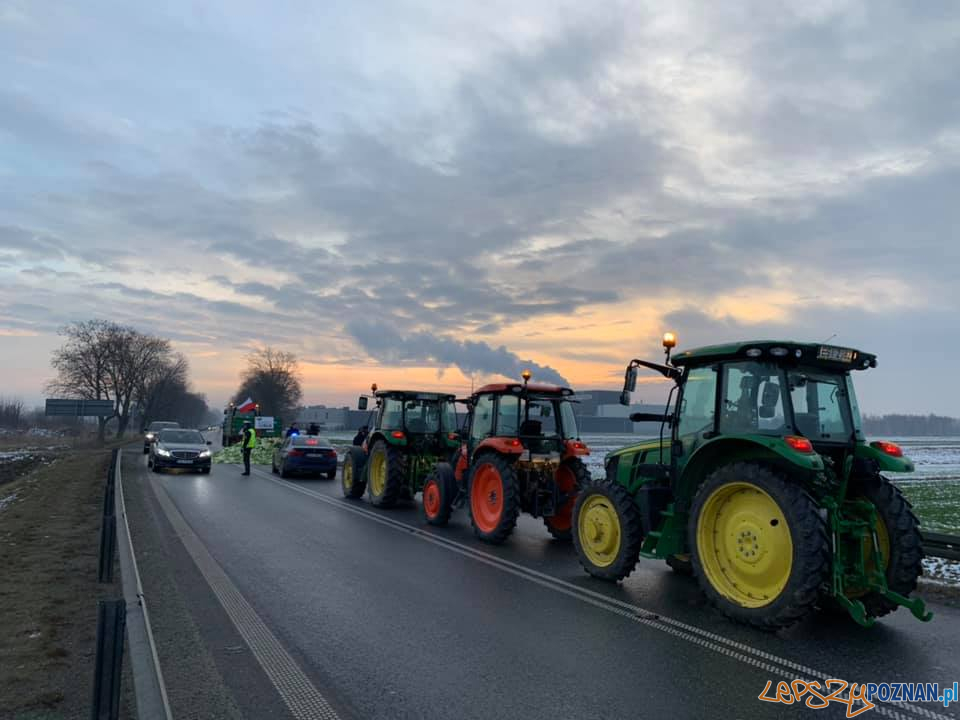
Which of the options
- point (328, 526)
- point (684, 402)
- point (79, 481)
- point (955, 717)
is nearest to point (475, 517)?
point (328, 526)

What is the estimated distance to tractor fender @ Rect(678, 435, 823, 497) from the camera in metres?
5.75

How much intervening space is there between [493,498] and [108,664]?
277 inches

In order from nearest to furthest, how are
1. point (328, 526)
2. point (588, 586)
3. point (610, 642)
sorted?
point (610, 642), point (588, 586), point (328, 526)

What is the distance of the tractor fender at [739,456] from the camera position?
5.75 m

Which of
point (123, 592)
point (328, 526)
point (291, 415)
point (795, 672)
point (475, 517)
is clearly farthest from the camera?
point (291, 415)

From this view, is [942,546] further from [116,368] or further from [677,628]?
[116,368]

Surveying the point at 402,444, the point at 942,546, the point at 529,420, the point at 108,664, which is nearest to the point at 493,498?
the point at 529,420

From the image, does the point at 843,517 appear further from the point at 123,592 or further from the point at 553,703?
the point at 123,592

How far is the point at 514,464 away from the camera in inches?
412

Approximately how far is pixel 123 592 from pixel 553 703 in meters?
4.78

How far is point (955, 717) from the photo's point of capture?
4.29 meters

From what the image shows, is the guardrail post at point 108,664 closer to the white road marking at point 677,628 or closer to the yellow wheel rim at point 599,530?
the white road marking at point 677,628

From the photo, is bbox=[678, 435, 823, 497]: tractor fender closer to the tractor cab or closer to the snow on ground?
the snow on ground

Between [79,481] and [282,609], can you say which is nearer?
[282,609]
